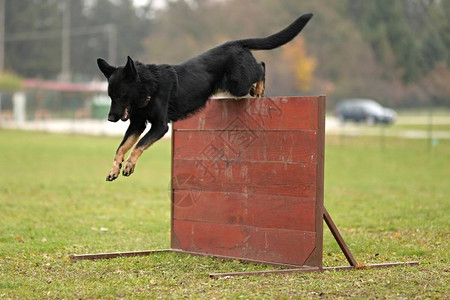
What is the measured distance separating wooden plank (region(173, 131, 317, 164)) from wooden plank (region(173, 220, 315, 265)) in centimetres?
81

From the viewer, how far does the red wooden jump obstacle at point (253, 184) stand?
6379 millimetres

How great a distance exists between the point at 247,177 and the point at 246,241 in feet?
2.43

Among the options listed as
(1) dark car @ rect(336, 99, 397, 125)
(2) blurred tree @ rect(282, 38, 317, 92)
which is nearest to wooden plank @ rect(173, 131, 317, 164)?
(1) dark car @ rect(336, 99, 397, 125)

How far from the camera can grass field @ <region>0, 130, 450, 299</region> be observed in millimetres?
5656

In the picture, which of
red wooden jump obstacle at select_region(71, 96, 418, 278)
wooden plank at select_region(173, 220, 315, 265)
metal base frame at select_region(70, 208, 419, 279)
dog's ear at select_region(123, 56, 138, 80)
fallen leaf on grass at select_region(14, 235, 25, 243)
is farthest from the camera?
fallen leaf on grass at select_region(14, 235, 25, 243)

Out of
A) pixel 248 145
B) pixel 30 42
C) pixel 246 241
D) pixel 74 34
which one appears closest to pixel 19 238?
pixel 246 241

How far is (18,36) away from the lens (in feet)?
252

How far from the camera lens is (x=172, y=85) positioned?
6.42m

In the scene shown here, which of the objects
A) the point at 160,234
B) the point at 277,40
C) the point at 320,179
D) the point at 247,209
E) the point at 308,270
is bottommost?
the point at 160,234

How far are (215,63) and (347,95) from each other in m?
52.2

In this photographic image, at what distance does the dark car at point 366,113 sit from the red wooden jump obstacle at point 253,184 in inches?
1423

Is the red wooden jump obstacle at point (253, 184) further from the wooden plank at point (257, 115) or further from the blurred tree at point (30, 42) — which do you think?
the blurred tree at point (30, 42)

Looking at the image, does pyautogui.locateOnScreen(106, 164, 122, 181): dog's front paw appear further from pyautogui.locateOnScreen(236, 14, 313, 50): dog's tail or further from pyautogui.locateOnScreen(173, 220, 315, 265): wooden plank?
pyautogui.locateOnScreen(236, 14, 313, 50): dog's tail

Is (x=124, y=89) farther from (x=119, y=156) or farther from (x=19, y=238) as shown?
(x=19, y=238)
